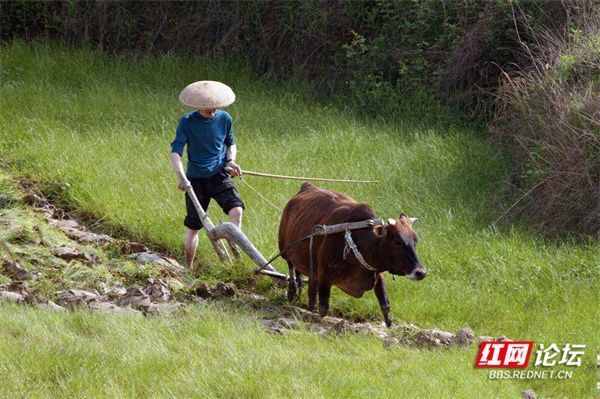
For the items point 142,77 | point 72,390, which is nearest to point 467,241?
point 72,390

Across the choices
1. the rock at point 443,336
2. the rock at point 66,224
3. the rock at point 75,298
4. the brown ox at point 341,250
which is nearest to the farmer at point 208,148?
the brown ox at point 341,250

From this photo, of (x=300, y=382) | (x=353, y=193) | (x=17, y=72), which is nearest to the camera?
(x=300, y=382)

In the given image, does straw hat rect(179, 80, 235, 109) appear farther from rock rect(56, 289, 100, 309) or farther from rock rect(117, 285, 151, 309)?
rock rect(56, 289, 100, 309)

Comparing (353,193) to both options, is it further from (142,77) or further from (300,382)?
(142,77)

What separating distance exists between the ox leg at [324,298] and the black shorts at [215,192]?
1.63 metres

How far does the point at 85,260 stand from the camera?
1138 centimetres

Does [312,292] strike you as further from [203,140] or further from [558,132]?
[558,132]

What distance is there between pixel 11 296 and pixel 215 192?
212cm

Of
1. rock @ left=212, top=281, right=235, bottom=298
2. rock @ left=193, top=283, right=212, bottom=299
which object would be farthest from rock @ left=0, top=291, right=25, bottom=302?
rock @ left=212, top=281, right=235, bottom=298

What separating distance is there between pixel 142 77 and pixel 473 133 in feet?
18.8

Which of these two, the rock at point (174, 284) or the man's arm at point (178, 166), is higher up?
the man's arm at point (178, 166)

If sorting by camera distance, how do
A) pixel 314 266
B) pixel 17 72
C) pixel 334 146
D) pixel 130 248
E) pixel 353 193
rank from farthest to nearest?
pixel 17 72 → pixel 334 146 → pixel 353 193 → pixel 130 248 → pixel 314 266

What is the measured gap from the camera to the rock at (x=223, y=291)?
10.5 meters

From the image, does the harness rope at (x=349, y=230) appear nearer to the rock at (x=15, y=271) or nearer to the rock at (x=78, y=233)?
the rock at (x=15, y=271)
